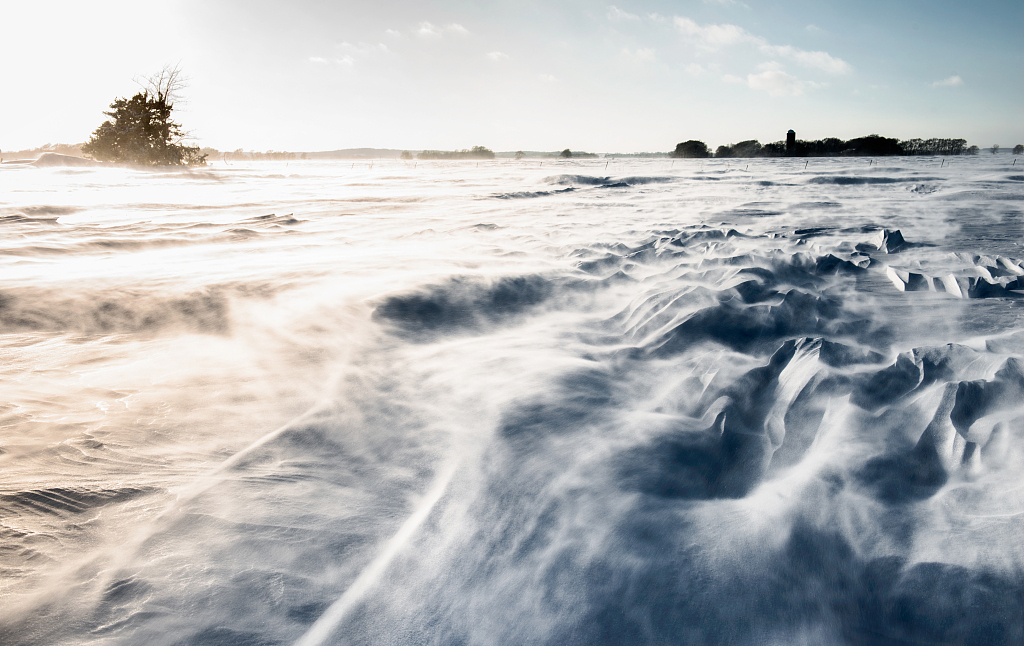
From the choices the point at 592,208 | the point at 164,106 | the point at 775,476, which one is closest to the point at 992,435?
the point at 775,476

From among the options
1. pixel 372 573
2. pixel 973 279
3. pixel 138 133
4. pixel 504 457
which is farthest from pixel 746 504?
pixel 138 133

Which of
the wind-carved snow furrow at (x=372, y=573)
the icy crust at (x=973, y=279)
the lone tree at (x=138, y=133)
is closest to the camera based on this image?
the wind-carved snow furrow at (x=372, y=573)

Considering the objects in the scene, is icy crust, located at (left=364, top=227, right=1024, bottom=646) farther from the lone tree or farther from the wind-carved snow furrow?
the lone tree

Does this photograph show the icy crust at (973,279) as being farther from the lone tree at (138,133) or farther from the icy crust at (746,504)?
the lone tree at (138,133)

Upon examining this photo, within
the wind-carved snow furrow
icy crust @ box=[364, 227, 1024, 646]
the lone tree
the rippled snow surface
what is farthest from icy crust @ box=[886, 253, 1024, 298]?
the lone tree

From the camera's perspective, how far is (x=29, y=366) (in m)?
1.42

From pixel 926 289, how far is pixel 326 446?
293 centimetres

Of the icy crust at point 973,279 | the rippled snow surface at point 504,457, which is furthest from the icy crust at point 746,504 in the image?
the icy crust at point 973,279

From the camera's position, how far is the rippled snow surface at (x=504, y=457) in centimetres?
75

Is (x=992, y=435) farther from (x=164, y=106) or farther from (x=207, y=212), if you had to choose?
(x=164, y=106)

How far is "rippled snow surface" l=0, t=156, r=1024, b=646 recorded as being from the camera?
75 centimetres

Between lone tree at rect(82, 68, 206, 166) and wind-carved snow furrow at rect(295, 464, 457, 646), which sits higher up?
lone tree at rect(82, 68, 206, 166)

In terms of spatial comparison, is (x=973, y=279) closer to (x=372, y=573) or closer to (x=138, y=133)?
(x=372, y=573)

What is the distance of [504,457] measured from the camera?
1.14m
